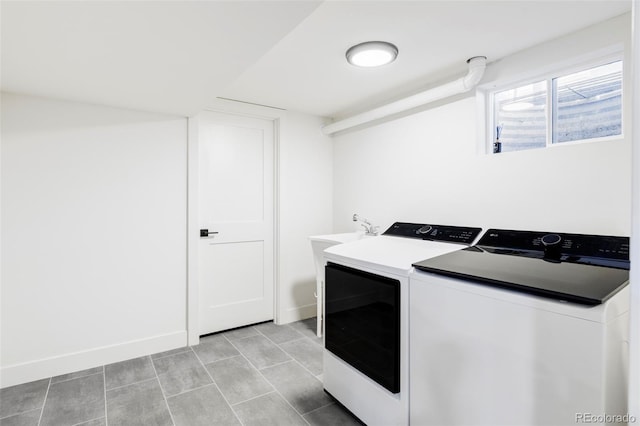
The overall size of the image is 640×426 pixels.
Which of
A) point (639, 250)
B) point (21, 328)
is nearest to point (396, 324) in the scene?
point (639, 250)

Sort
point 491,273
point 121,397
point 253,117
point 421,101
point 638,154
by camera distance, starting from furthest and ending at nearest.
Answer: point 253,117, point 421,101, point 121,397, point 491,273, point 638,154

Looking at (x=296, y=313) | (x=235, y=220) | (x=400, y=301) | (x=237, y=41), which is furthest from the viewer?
(x=296, y=313)

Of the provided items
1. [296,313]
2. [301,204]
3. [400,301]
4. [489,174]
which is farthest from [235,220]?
[489,174]

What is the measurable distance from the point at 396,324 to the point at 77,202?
2439 millimetres

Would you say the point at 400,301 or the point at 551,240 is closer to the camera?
the point at 400,301

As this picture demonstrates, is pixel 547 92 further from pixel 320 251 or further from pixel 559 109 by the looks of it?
pixel 320 251

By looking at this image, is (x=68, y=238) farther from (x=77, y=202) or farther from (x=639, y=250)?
(x=639, y=250)

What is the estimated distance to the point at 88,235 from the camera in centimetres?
252

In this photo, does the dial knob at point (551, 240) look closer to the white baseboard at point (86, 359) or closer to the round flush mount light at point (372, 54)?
the round flush mount light at point (372, 54)

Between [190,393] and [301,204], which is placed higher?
[301,204]

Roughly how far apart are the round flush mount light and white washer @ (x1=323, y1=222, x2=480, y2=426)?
1235 mm

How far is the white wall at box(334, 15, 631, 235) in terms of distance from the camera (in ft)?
5.87

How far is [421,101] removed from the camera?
2605mm

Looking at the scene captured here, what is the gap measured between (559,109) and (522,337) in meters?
1.69
